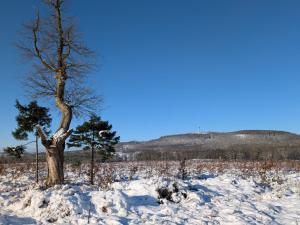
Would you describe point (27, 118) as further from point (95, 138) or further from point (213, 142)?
point (213, 142)

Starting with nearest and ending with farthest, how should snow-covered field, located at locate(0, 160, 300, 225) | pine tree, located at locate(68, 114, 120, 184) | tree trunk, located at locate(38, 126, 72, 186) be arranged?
snow-covered field, located at locate(0, 160, 300, 225) → tree trunk, located at locate(38, 126, 72, 186) → pine tree, located at locate(68, 114, 120, 184)

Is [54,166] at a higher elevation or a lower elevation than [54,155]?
lower

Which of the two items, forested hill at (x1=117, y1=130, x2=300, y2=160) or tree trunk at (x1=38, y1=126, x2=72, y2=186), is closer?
tree trunk at (x1=38, y1=126, x2=72, y2=186)

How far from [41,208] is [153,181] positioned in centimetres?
377

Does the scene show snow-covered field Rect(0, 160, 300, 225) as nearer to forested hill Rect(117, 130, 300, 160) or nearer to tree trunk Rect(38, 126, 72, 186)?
tree trunk Rect(38, 126, 72, 186)

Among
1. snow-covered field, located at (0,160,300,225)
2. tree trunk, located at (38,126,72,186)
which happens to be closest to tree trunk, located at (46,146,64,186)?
tree trunk, located at (38,126,72,186)

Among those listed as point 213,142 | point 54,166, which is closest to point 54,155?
point 54,166

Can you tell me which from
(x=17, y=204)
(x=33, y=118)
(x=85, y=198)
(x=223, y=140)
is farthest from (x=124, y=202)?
(x=223, y=140)

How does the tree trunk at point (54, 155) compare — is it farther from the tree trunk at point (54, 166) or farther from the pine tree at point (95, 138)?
the pine tree at point (95, 138)

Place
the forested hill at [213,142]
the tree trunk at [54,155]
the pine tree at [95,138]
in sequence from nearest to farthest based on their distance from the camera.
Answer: the tree trunk at [54,155], the pine tree at [95,138], the forested hill at [213,142]

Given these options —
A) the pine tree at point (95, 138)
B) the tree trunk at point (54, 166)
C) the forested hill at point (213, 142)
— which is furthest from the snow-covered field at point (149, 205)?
the forested hill at point (213, 142)

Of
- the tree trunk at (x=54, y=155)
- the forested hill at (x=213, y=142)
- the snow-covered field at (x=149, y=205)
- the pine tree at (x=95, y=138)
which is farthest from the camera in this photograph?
the forested hill at (x=213, y=142)

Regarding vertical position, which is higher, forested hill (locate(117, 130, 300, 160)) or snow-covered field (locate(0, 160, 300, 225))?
forested hill (locate(117, 130, 300, 160))

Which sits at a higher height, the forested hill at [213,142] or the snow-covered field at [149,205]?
the forested hill at [213,142]
